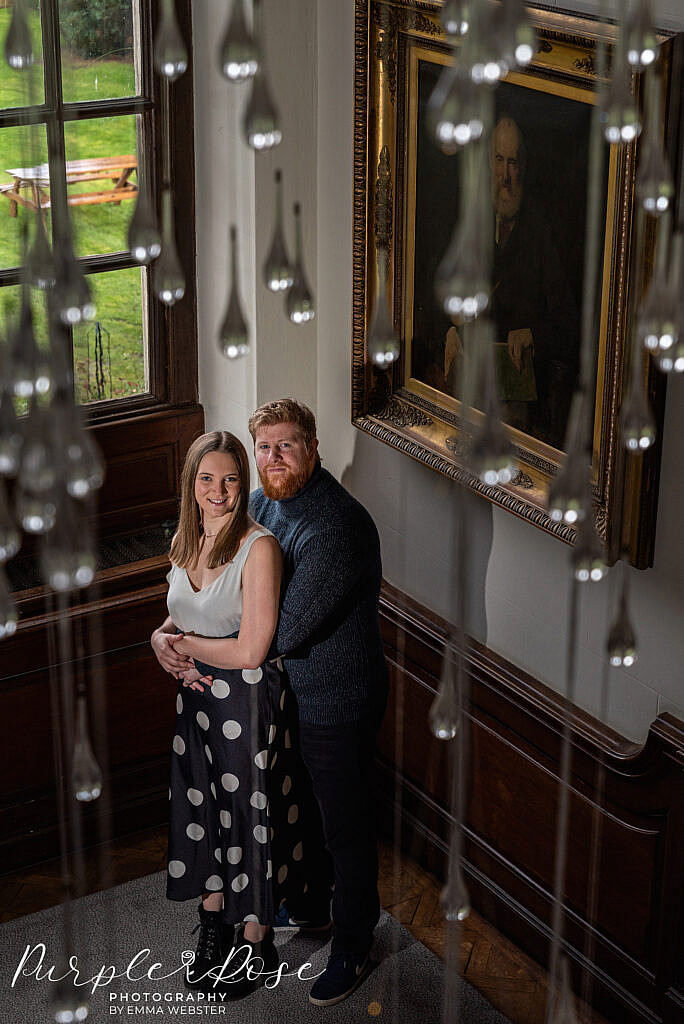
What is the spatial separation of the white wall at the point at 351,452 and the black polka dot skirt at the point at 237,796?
0.55m

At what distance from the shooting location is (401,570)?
132 inches

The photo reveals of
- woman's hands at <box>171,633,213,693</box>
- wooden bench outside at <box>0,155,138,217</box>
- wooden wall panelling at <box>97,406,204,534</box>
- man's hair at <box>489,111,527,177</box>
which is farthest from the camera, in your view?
wooden wall panelling at <box>97,406,204,534</box>

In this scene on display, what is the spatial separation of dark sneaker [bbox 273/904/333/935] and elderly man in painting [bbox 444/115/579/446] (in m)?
1.28

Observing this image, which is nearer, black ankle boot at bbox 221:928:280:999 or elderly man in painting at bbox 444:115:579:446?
elderly man in painting at bbox 444:115:579:446

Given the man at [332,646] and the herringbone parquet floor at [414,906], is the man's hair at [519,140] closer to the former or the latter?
the man at [332,646]

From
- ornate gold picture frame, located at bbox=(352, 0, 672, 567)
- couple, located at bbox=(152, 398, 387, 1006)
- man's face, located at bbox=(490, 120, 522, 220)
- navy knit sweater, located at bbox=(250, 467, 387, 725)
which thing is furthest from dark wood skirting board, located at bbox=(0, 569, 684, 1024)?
man's face, located at bbox=(490, 120, 522, 220)

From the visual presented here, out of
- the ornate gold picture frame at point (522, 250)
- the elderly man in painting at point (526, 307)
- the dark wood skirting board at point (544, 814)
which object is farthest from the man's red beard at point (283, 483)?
the dark wood skirting board at point (544, 814)

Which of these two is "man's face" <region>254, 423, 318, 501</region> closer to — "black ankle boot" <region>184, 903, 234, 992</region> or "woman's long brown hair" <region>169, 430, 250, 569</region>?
"woman's long brown hair" <region>169, 430, 250, 569</region>

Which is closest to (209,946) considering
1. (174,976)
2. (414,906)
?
(174,976)

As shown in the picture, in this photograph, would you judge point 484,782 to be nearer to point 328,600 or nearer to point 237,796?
point 237,796

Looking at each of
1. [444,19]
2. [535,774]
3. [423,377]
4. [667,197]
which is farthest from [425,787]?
[444,19]

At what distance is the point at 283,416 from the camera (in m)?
2.69

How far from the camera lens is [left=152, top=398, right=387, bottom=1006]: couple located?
2.72 meters

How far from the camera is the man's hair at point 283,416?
2.69 metres
